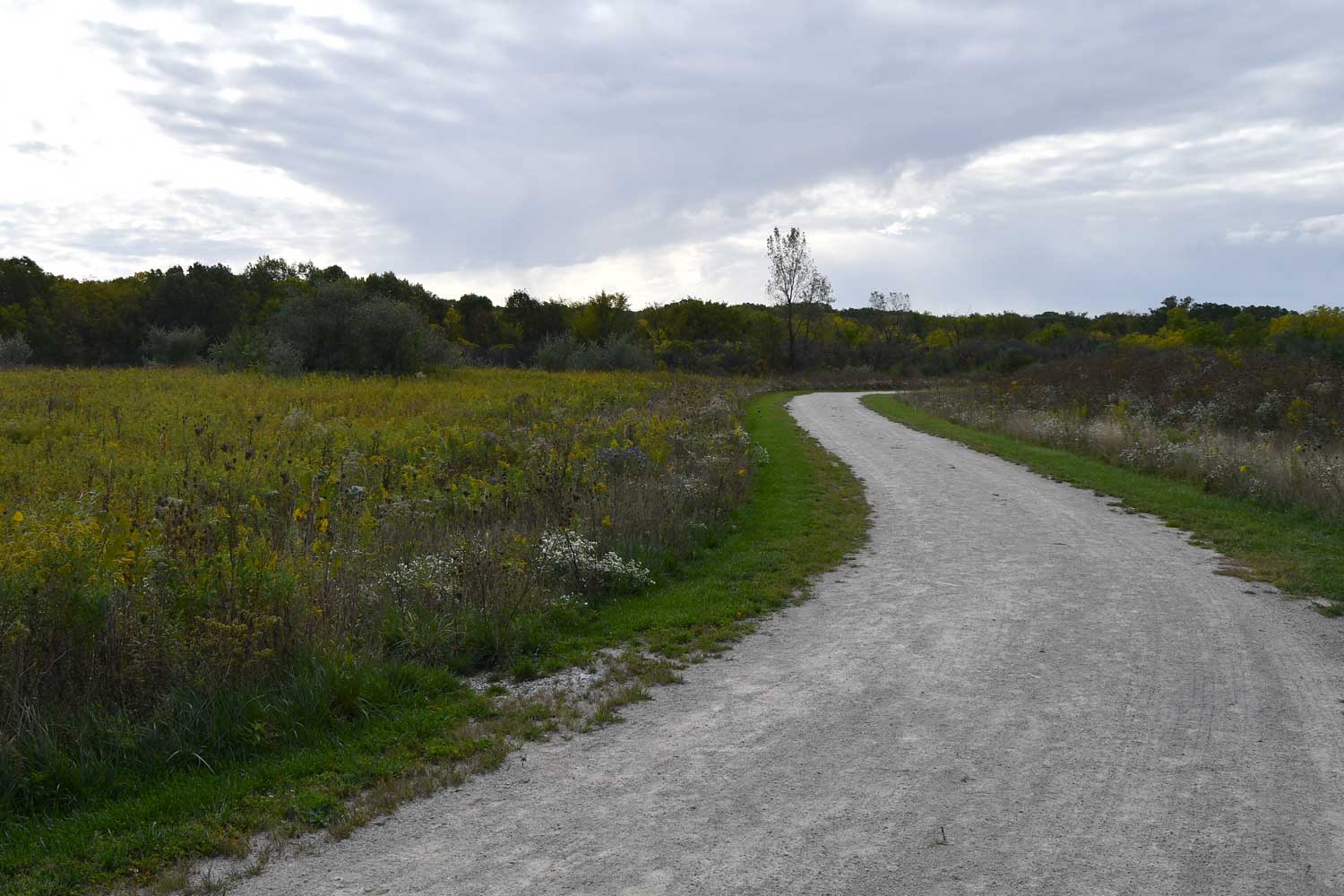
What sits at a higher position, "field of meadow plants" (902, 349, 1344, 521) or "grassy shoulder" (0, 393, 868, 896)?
"field of meadow plants" (902, 349, 1344, 521)

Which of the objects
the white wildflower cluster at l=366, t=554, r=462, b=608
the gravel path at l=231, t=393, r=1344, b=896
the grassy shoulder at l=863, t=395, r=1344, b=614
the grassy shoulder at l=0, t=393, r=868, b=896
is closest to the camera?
the gravel path at l=231, t=393, r=1344, b=896

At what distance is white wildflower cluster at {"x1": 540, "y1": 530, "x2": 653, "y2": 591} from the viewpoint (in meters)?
8.24

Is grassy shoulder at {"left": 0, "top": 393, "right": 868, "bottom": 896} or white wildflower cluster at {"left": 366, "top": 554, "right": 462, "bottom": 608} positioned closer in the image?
grassy shoulder at {"left": 0, "top": 393, "right": 868, "bottom": 896}

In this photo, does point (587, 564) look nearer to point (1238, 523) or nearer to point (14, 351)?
point (1238, 523)

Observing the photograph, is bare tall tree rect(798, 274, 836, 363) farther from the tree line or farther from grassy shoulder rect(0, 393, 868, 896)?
grassy shoulder rect(0, 393, 868, 896)

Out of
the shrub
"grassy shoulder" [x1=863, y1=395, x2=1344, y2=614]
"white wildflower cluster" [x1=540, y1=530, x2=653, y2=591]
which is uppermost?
the shrub

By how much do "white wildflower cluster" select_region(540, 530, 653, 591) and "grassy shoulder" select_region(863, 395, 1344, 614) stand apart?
19.3 ft

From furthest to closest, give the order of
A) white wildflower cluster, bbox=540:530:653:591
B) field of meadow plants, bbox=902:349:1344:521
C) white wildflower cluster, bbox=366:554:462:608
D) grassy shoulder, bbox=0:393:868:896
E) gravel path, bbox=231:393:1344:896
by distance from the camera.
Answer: field of meadow plants, bbox=902:349:1344:521 → white wildflower cluster, bbox=540:530:653:591 → white wildflower cluster, bbox=366:554:462:608 → grassy shoulder, bbox=0:393:868:896 → gravel path, bbox=231:393:1344:896

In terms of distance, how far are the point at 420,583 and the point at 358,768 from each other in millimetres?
2554

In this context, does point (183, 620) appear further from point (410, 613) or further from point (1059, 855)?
point (1059, 855)

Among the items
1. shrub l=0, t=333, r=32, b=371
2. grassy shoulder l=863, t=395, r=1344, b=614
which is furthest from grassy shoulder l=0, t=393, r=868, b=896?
shrub l=0, t=333, r=32, b=371

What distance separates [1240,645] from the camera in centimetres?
661

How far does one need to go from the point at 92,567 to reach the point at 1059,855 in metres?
5.24

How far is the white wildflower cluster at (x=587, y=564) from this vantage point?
324 inches
